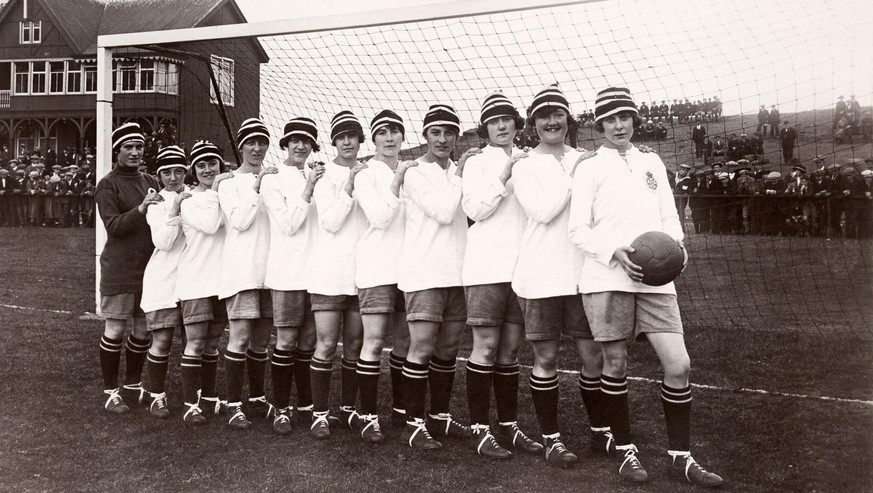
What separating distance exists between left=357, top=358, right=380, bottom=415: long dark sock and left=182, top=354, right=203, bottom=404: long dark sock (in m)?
1.29

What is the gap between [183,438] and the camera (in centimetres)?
493

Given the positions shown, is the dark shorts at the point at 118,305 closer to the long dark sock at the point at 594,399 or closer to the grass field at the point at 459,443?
the grass field at the point at 459,443

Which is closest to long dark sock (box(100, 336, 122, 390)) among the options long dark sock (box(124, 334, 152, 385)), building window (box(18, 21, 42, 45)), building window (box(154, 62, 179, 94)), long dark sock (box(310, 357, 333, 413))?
long dark sock (box(124, 334, 152, 385))

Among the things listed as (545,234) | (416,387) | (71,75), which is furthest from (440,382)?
(71,75)

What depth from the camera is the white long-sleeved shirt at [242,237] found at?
16.9ft

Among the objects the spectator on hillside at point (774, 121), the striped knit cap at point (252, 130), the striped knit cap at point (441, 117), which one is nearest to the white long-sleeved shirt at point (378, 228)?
the striped knit cap at point (441, 117)

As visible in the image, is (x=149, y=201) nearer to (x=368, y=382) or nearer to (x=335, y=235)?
(x=335, y=235)

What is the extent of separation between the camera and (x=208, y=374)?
5.62m

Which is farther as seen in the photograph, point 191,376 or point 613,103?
point 191,376

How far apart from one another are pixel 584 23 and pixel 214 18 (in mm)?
22862

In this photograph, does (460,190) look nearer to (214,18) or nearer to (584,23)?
(584,23)

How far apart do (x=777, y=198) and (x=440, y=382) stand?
1067 centimetres

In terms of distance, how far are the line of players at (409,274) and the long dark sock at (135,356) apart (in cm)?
1

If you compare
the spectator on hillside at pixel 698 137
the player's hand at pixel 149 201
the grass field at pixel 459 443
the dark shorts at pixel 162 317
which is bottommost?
the grass field at pixel 459 443
